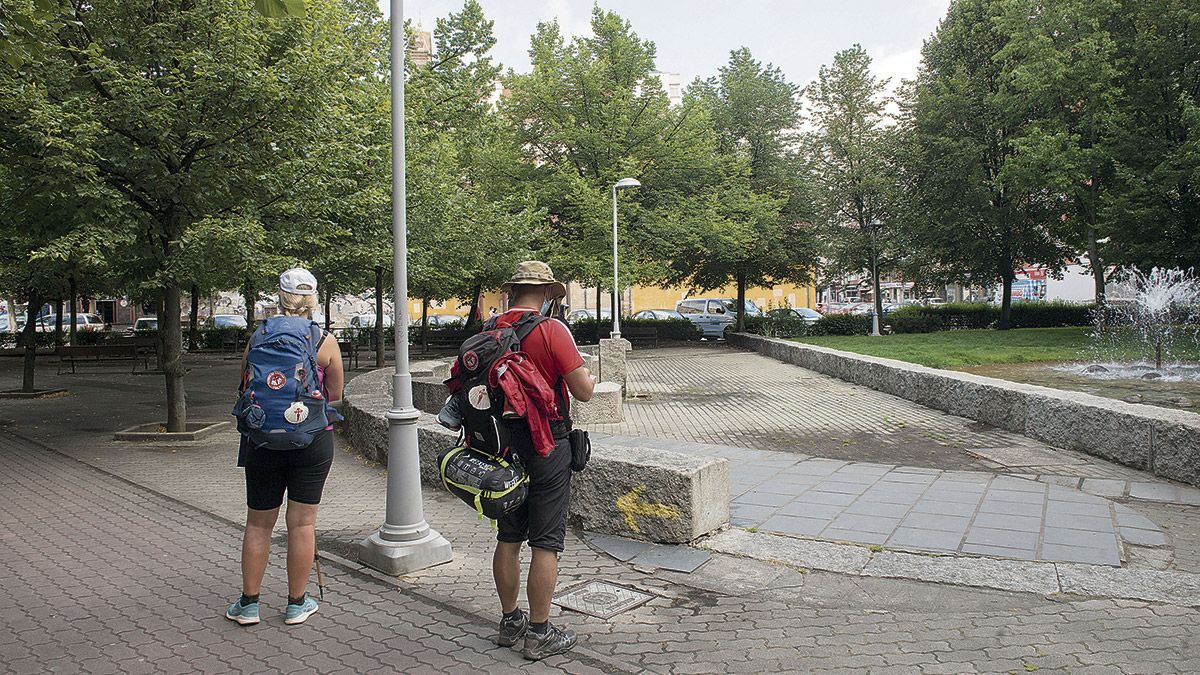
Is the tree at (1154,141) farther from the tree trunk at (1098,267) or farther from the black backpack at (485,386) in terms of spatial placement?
the black backpack at (485,386)

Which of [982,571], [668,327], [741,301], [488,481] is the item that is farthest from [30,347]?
[741,301]

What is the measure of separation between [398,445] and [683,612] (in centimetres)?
211

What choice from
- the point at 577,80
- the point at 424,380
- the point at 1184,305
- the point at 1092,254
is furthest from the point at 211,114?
the point at 1092,254

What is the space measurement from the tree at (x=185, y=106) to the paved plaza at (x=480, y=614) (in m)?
4.79

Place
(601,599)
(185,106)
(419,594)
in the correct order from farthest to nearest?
1. (185,106)
2. (419,594)
3. (601,599)

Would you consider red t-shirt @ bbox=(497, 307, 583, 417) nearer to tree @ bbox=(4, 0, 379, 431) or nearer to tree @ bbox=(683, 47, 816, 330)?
tree @ bbox=(4, 0, 379, 431)

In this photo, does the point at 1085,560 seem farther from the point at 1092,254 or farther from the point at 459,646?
the point at 1092,254

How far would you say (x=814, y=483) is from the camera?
23.6ft

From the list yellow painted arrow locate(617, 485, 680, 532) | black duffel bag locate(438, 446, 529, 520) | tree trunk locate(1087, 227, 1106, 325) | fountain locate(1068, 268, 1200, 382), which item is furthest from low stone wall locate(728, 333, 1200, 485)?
tree trunk locate(1087, 227, 1106, 325)

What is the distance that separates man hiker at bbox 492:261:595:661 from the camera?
3773 millimetres

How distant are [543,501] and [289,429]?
1.33 metres

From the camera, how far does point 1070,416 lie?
28.1 ft

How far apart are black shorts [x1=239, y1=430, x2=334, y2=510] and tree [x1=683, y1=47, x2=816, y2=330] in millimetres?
29192

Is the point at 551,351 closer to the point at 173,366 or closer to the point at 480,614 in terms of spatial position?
the point at 480,614
